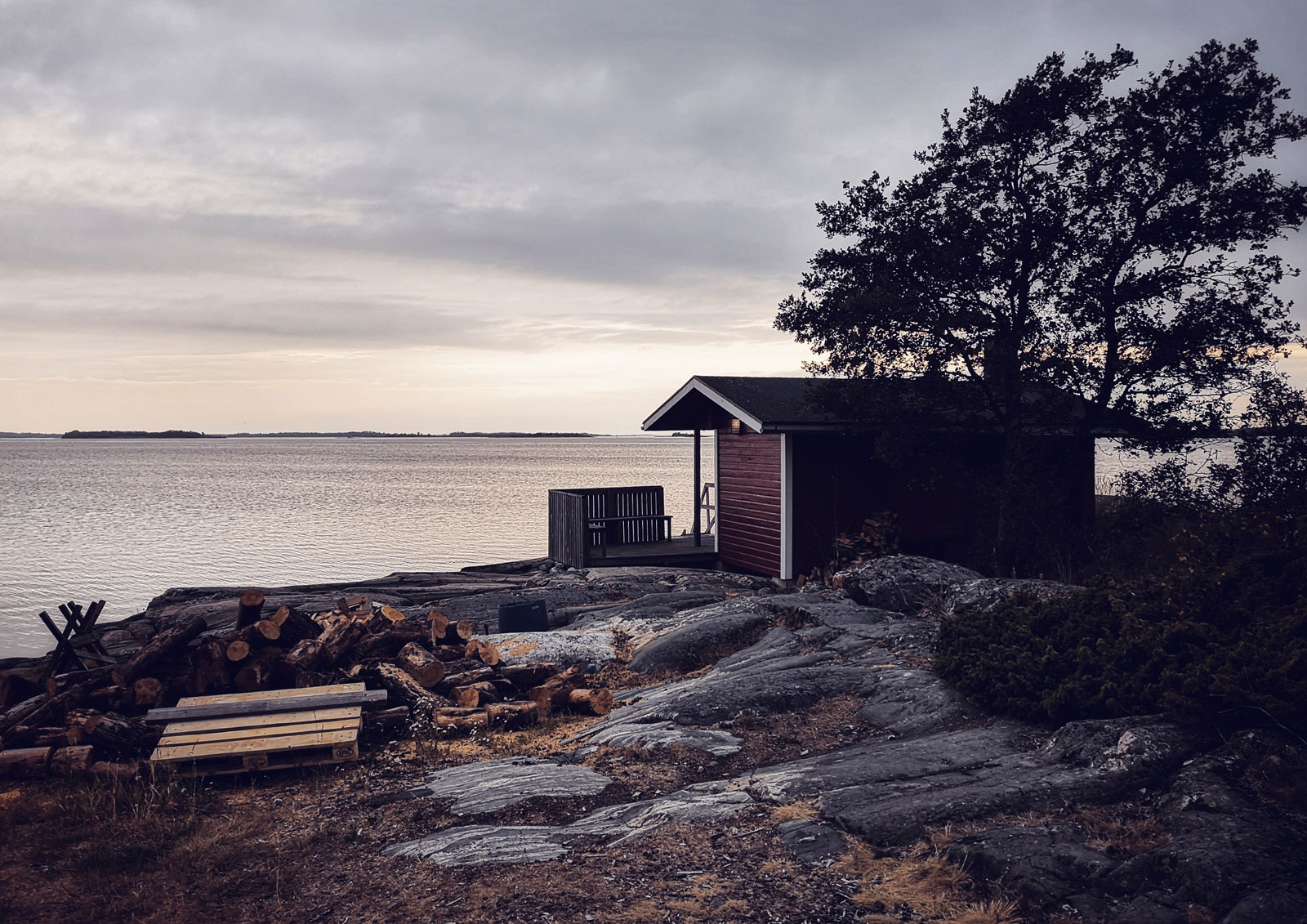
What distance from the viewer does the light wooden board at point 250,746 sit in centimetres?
734

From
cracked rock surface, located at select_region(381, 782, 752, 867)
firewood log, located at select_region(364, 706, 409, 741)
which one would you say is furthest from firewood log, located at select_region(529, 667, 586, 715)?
cracked rock surface, located at select_region(381, 782, 752, 867)

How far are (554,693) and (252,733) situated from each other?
9.81ft

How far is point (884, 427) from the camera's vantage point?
50.1ft

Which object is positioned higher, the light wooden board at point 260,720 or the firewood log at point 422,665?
the firewood log at point 422,665

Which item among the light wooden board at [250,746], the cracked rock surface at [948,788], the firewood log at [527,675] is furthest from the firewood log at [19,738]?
the firewood log at [527,675]

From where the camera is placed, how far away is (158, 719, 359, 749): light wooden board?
24.9 ft

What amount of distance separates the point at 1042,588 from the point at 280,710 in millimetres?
8428

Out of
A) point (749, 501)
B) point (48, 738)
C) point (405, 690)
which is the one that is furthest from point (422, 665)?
point (749, 501)

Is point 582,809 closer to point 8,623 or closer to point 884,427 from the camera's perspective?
point 884,427

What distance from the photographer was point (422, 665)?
9.55m

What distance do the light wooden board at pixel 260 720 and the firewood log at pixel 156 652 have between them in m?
1.49

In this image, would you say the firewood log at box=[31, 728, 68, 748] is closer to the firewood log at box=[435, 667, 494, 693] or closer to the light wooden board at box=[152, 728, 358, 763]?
the light wooden board at box=[152, 728, 358, 763]

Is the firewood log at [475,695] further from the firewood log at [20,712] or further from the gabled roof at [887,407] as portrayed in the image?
the gabled roof at [887,407]

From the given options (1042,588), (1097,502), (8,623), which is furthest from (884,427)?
(8,623)
